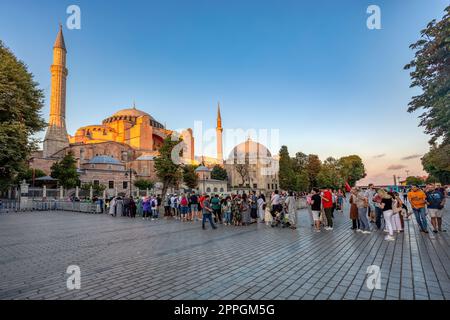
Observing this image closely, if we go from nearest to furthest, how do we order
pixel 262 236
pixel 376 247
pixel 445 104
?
1. pixel 376 247
2. pixel 262 236
3. pixel 445 104

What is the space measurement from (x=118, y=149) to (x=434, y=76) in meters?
63.0

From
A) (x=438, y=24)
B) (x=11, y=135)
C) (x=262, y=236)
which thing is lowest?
(x=262, y=236)

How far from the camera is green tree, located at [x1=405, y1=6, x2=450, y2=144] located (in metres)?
13.1

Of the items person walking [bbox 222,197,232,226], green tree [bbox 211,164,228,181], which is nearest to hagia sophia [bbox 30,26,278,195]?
green tree [bbox 211,164,228,181]

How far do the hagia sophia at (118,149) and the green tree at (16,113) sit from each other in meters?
15.1

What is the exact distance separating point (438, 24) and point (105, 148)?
2472 inches

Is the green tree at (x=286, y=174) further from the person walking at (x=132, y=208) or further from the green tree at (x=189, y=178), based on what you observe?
the person walking at (x=132, y=208)

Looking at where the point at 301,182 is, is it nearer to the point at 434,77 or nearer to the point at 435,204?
the point at 434,77

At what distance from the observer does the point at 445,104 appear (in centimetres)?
1295

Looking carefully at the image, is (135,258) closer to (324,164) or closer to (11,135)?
(11,135)

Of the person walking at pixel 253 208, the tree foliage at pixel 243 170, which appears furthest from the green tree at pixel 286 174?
the person walking at pixel 253 208

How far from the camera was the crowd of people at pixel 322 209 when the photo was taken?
969cm

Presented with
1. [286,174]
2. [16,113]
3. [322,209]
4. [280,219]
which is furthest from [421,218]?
[286,174]
